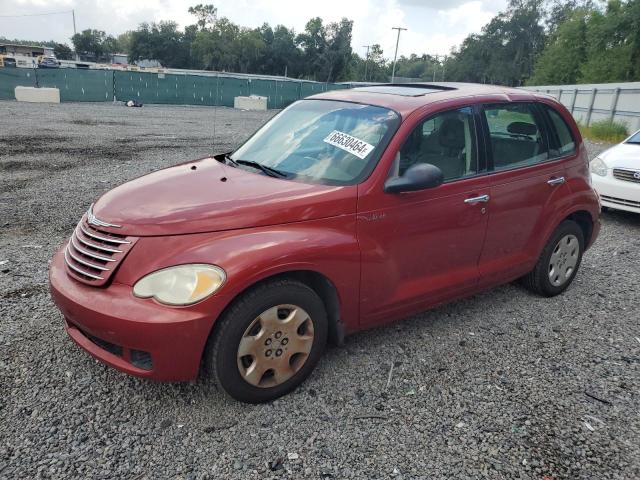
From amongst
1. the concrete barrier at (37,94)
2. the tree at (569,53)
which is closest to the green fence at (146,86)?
the concrete barrier at (37,94)

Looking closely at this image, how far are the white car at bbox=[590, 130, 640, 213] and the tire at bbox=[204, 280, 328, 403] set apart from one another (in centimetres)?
613

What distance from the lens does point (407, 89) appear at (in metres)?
3.95

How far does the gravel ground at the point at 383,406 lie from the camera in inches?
99.1

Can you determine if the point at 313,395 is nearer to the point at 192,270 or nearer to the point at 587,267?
the point at 192,270

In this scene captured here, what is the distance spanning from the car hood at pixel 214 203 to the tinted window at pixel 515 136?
1.40 meters

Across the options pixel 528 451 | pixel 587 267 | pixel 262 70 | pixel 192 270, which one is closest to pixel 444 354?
pixel 528 451

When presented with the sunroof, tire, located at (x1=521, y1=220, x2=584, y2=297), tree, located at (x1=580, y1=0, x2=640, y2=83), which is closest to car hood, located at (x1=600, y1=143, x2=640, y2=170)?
tire, located at (x1=521, y1=220, x2=584, y2=297)

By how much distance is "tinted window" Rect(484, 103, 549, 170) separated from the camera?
3807 mm

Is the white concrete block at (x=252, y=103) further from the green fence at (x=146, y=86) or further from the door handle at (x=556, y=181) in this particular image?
the door handle at (x=556, y=181)

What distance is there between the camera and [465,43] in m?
99.4

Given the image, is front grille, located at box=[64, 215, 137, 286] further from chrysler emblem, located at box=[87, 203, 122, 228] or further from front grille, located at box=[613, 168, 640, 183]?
front grille, located at box=[613, 168, 640, 183]

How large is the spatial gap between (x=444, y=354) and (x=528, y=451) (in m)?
0.98

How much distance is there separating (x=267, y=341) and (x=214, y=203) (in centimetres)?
83

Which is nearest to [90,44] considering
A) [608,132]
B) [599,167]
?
[608,132]
